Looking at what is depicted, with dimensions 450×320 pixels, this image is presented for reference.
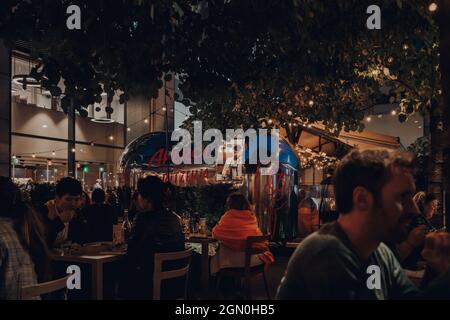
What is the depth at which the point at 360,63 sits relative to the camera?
6.62 metres

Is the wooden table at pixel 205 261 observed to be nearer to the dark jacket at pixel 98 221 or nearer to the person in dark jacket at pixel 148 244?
the dark jacket at pixel 98 221

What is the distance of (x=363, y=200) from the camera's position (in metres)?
1.57

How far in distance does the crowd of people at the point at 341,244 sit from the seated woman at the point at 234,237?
179cm

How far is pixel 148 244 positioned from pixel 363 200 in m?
3.15

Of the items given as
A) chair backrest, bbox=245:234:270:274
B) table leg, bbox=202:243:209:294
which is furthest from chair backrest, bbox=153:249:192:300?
table leg, bbox=202:243:209:294

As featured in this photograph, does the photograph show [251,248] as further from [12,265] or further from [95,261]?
[12,265]

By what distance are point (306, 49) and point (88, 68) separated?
2.43 m

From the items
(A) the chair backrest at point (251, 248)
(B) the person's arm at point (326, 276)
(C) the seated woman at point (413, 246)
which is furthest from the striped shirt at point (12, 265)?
(A) the chair backrest at point (251, 248)

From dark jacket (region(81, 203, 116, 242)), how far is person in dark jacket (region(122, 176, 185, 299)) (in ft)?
7.42

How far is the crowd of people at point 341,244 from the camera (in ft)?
4.67

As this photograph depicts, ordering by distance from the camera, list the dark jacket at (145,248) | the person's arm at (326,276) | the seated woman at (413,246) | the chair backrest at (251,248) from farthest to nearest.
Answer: the chair backrest at (251,248), the dark jacket at (145,248), the seated woman at (413,246), the person's arm at (326,276)

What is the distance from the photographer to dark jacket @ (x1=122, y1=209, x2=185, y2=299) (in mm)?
4305

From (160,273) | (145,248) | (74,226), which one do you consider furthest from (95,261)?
(74,226)
